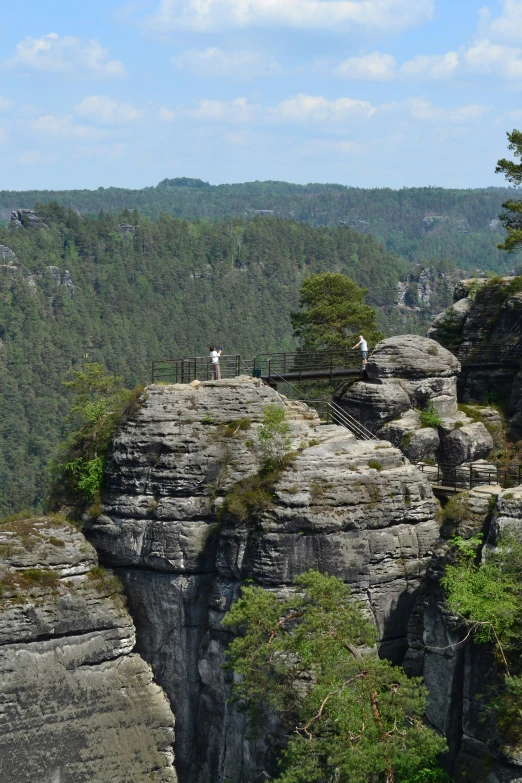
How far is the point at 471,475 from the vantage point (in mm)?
33688

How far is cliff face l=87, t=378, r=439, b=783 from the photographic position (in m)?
31.1

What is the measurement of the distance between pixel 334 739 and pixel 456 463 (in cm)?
1318

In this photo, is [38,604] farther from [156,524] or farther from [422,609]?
[422,609]

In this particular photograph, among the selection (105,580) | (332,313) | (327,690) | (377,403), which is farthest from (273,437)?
(332,313)

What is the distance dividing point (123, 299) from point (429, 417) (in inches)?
5503

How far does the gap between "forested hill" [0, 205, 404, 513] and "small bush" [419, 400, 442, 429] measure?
84093 mm

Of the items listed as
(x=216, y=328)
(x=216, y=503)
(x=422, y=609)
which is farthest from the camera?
(x=216, y=328)

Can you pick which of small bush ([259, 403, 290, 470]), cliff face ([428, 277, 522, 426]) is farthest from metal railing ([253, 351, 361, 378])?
small bush ([259, 403, 290, 470])

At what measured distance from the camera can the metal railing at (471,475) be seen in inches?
1318

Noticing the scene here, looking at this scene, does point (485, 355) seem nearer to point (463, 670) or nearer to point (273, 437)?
point (273, 437)

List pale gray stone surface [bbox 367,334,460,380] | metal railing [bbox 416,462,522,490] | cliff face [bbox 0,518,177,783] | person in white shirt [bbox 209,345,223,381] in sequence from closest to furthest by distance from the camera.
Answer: cliff face [bbox 0,518,177,783], metal railing [bbox 416,462,522,490], person in white shirt [bbox 209,345,223,381], pale gray stone surface [bbox 367,334,460,380]

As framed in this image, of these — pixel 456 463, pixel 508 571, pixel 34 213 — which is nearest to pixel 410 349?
pixel 456 463

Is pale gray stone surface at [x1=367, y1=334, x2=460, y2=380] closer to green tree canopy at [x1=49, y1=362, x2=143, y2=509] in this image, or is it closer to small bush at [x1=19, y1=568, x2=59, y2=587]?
green tree canopy at [x1=49, y1=362, x2=143, y2=509]

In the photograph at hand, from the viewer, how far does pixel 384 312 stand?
17862 cm
